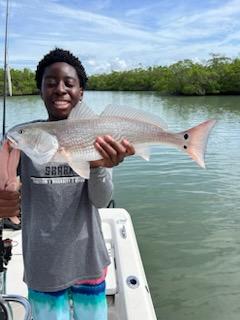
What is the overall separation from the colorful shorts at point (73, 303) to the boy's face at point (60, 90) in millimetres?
911

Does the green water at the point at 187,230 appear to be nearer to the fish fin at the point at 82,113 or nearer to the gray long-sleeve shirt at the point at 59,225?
the gray long-sleeve shirt at the point at 59,225

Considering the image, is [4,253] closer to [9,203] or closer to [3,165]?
[9,203]

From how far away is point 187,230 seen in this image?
780 cm

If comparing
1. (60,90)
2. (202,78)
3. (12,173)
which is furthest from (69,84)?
(202,78)

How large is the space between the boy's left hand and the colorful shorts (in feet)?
Result: 2.39

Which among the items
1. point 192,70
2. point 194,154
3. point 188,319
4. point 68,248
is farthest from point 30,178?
point 192,70

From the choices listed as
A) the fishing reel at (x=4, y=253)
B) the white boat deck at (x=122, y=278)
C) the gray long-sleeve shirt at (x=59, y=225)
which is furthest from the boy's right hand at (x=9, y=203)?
the white boat deck at (x=122, y=278)

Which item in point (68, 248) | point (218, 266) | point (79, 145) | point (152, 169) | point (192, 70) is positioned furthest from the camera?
point (192, 70)

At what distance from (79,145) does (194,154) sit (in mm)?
548

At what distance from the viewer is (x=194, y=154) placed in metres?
2.05

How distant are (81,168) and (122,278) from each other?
194 centimetres

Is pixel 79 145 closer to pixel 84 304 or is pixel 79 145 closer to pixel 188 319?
pixel 84 304

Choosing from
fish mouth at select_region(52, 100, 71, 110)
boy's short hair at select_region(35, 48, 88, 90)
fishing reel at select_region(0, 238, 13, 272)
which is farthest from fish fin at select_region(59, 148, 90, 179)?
fishing reel at select_region(0, 238, 13, 272)

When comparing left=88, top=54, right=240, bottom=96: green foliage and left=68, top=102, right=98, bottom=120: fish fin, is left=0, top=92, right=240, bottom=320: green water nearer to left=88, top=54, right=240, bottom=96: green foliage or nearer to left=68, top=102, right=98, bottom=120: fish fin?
left=68, top=102, right=98, bottom=120: fish fin
